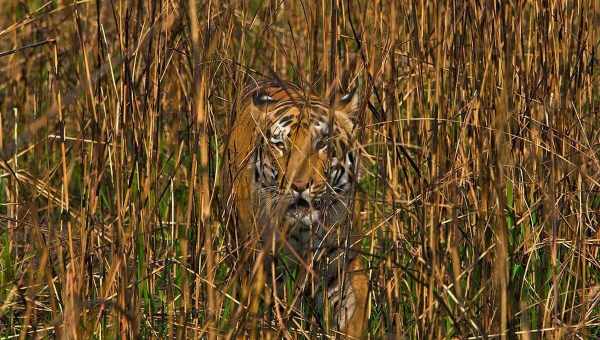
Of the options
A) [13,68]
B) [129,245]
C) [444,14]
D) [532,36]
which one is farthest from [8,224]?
[532,36]

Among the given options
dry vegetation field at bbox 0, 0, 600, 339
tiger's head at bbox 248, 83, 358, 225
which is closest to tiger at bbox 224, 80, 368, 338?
tiger's head at bbox 248, 83, 358, 225

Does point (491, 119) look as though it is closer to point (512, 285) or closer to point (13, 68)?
point (512, 285)

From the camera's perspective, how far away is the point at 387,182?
5.40ft

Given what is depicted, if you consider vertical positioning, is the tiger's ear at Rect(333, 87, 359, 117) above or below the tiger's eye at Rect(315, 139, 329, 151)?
above

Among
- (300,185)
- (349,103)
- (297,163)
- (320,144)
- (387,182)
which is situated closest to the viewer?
(387,182)

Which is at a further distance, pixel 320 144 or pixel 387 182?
pixel 320 144

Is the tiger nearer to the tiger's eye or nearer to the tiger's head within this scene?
the tiger's head

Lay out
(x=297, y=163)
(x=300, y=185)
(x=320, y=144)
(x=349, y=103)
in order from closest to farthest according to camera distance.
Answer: (x=320, y=144) → (x=349, y=103) → (x=300, y=185) → (x=297, y=163)

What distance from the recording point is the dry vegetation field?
1712mm

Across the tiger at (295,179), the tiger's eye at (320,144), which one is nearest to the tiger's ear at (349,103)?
the tiger at (295,179)

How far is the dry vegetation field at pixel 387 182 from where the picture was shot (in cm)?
171

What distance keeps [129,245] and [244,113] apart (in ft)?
5.66

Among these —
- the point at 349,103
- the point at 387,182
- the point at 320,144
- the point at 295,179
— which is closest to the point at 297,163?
the point at 295,179

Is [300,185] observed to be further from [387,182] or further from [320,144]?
[387,182]
